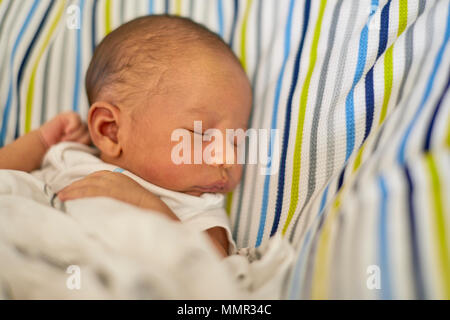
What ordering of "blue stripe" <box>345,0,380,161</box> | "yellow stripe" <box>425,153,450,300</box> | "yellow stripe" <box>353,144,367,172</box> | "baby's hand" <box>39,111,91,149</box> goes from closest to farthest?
"yellow stripe" <box>425,153,450,300</box>, "yellow stripe" <box>353,144,367,172</box>, "blue stripe" <box>345,0,380,161</box>, "baby's hand" <box>39,111,91,149</box>

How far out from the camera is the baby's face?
34.5 inches

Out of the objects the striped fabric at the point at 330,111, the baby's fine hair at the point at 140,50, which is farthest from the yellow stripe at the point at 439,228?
the baby's fine hair at the point at 140,50

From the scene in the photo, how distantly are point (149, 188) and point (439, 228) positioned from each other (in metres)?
0.57

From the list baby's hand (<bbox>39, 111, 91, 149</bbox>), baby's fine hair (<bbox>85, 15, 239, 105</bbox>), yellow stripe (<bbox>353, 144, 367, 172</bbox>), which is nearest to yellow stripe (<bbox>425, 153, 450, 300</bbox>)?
yellow stripe (<bbox>353, 144, 367, 172</bbox>)

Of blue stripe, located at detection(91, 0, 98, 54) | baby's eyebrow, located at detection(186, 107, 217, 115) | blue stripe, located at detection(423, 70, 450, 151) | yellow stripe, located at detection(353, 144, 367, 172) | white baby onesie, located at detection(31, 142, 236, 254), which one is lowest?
white baby onesie, located at detection(31, 142, 236, 254)

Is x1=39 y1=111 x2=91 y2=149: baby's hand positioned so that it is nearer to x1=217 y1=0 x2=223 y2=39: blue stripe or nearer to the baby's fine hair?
the baby's fine hair

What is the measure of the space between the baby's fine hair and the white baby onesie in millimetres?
151

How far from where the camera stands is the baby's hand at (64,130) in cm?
108

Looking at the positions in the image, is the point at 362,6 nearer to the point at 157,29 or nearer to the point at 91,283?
the point at 157,29

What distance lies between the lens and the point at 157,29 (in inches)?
37.2

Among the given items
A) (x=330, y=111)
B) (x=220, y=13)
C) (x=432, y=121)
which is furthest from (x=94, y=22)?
(x=432, y=121)

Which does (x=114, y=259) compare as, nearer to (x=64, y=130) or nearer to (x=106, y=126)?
(x=106, y=126)

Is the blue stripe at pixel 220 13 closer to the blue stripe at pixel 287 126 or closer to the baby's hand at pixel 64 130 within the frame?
the blue stripe at pixel 287 126

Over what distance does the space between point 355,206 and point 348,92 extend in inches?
17.1
